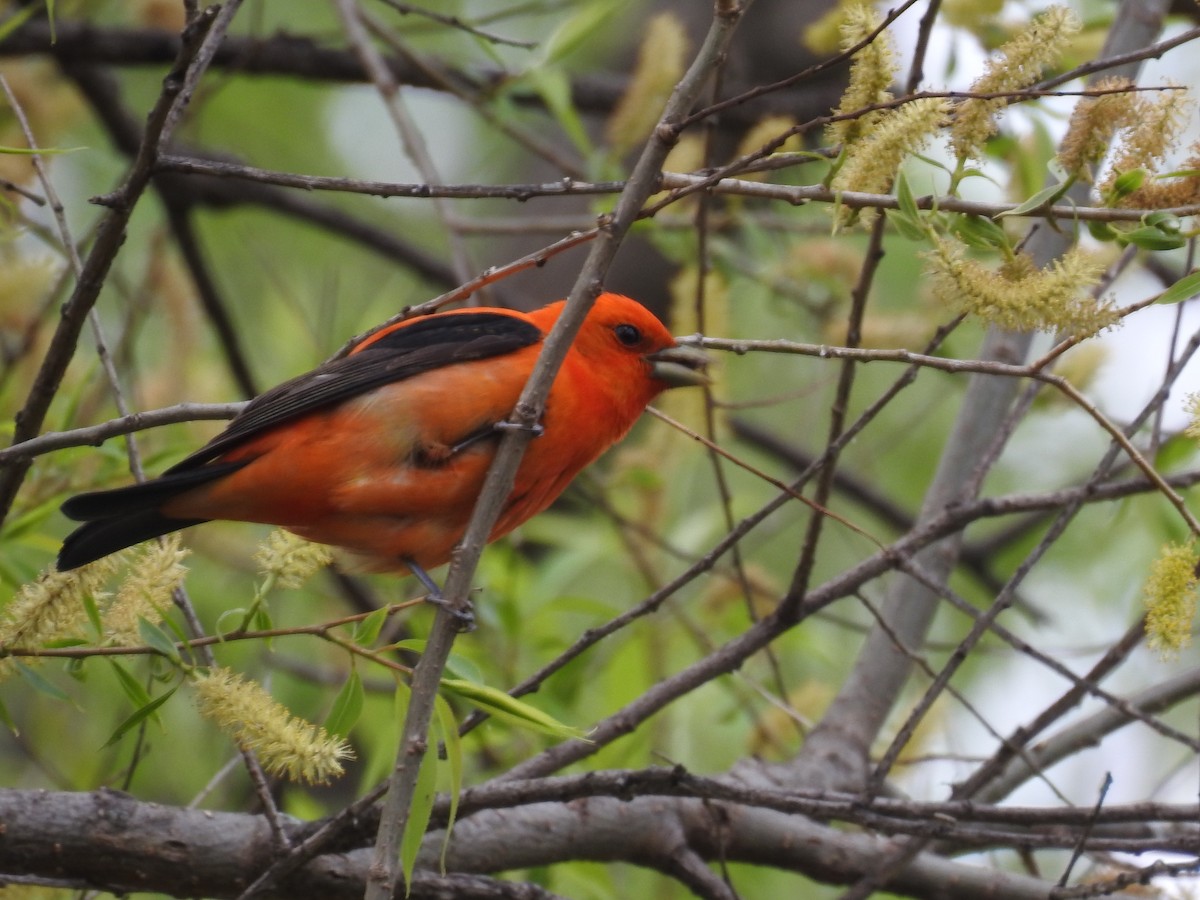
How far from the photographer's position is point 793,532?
350 inches

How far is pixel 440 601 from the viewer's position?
2.60 m

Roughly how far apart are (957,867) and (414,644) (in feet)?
6.46

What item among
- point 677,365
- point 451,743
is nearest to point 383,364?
point 677,365

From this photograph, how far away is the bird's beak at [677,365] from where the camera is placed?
4.01 meters

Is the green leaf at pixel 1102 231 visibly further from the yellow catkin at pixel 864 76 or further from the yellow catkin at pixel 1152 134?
the yellow catkin at pixel 864 76

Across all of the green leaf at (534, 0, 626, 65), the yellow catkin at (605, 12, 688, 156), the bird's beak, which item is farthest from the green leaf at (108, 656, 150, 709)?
the green leaf at (534, 0, 626, 65)

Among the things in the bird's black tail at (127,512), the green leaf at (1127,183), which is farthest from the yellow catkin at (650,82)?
the green leaf at (1127,183)

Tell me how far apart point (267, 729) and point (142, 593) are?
39cm

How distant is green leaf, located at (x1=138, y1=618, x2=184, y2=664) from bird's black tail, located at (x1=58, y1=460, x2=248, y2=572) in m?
0.34

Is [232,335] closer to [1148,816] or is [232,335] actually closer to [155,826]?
[155,826]

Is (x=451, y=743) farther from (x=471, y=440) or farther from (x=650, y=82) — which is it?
(x=650, y=82)

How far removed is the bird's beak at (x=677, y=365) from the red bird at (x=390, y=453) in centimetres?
28

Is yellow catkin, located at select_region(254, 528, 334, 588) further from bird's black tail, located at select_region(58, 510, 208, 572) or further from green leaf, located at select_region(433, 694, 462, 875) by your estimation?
green leaf, located at select_region(433, 694, 462, 875)

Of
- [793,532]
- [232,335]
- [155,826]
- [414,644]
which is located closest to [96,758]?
[232,335]
